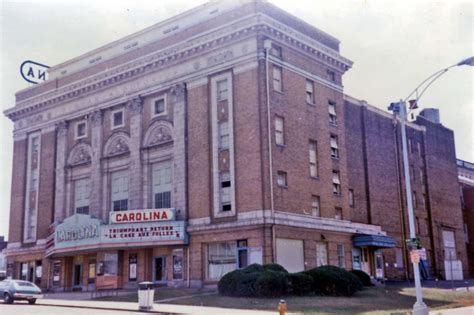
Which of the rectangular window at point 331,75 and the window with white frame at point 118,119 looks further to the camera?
the window with white frame at point 118,119

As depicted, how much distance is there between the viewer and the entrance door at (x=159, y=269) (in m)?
46.7

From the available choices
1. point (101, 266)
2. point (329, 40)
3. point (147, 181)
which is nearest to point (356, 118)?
point (329, 40)

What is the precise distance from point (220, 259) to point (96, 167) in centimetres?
1693

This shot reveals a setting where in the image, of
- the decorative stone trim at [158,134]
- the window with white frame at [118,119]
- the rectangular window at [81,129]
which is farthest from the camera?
the rectangular window at [81,129]

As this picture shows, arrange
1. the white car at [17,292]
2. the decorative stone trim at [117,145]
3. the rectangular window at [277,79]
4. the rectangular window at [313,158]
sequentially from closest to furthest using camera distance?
1. the white car at [17,292]
2. the rectangular window at [277,79]
3. the rectangular window at [313,158]
4. the decorative stone trim at [117,145]

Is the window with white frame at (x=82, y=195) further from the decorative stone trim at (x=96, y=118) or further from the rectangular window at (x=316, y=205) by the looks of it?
the rectangular window at (x=316, y=205)

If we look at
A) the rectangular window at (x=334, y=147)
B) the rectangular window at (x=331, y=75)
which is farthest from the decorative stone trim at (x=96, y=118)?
the rectangular window at (x=334, y=147)

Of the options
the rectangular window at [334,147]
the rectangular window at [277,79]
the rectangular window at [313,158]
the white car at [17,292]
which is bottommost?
the white car at [17,292]

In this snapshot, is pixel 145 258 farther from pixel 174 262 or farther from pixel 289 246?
pixel 289 246

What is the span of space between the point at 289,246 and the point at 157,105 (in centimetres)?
1726

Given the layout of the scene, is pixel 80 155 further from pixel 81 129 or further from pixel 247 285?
pixel 247 285

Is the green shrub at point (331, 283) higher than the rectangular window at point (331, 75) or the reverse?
the reverse

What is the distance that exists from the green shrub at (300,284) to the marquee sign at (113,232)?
499 inches

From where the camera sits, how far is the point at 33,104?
2368 inches
